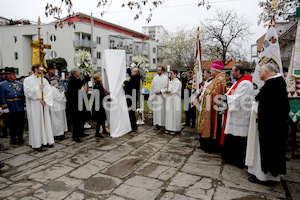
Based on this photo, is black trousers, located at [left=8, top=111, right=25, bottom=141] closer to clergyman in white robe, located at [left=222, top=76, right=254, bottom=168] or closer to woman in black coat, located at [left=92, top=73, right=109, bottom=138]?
woman in black coat, located at [left=92, top=73, right=109, bottom=138]

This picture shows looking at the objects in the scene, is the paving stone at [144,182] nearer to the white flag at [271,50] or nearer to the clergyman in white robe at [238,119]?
the clergyman in white robe at [238,119]

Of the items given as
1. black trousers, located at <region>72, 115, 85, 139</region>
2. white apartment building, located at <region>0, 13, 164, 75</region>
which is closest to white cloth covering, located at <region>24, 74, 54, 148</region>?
black trousers, located at <region>72, 115, 85, 139</region>

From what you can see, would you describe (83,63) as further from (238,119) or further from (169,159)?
(238,119)

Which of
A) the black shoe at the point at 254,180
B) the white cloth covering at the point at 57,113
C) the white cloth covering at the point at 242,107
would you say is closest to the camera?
the black shoe at the point at 254,180

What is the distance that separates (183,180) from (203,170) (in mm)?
608

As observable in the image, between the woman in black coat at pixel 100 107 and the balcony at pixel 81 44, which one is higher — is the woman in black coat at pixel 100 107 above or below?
below

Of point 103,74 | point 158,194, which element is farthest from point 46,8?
point 158,194

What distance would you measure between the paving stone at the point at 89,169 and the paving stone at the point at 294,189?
3279mm

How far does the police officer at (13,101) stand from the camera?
5559 mm

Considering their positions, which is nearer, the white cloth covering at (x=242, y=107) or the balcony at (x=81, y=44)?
the white cloth covering at (x=242, y=107)

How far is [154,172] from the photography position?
3.91 metres

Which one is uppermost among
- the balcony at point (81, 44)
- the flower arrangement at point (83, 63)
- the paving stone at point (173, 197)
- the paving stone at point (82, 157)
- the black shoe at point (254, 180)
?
the balcony at point (81, 44)

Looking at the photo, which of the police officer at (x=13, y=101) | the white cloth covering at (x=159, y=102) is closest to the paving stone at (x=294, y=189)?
the white cloth covering at (x=159, y=102)

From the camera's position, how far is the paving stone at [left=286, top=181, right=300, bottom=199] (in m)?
3.13
